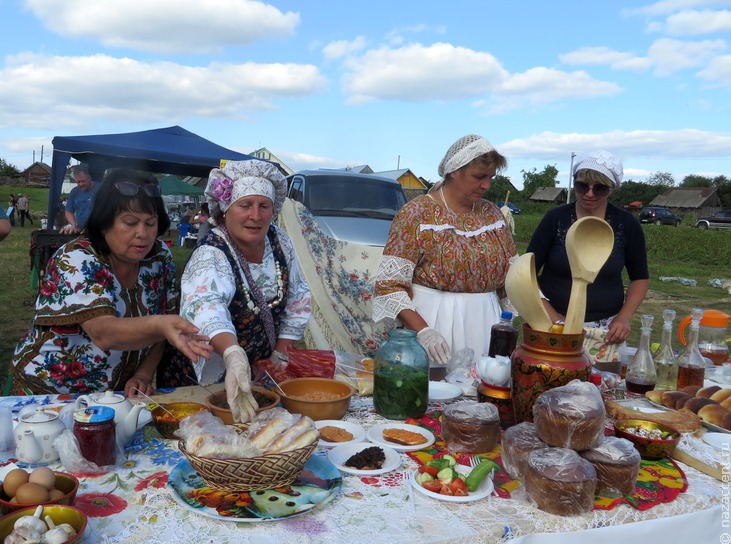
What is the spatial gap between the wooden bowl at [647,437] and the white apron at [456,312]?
1.05 metres

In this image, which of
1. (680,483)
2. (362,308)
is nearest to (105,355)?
(680,483)

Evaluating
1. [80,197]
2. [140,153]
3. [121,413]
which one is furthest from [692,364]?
[140,153]

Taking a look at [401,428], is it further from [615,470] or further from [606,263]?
[606,263]

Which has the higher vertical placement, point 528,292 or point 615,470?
point 528,292

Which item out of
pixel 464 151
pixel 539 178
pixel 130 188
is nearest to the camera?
pixel 130 188

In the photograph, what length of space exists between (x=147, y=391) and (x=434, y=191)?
1.75 meters

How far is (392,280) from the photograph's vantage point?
272cm

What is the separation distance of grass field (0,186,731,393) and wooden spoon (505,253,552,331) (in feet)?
7.58

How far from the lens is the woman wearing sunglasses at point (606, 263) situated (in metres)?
3.00

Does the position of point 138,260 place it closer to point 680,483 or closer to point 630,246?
point 680,483

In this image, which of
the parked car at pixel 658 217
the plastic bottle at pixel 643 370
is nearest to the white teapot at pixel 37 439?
the plastic bottle at pixel 643 370

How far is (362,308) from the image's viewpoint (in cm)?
479

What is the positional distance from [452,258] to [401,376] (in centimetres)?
100

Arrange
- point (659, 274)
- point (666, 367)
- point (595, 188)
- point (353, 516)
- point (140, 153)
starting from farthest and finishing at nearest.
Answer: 1. point (659, 274)
2. point (140, 153)
3. point (595, 188)
4. point (666, 367)
5. point (353, 516)
